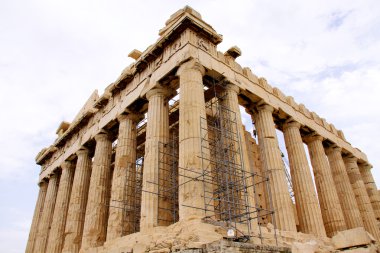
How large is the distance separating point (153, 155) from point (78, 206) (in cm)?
839

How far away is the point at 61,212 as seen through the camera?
22.0m

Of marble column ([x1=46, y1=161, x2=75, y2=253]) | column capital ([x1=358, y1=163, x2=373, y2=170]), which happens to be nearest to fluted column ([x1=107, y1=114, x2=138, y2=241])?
marble column ([x1=46, y1=161, x2=75, y2=253])

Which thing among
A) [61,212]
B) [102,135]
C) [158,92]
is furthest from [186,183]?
[61,212]

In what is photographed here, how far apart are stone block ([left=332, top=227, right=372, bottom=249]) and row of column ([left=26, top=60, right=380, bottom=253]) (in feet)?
13.0

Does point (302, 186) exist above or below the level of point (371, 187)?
below

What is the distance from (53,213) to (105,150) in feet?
27.8

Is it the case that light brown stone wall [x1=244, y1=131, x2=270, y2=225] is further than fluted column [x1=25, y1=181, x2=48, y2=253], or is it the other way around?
fluted column [x1=25, y1=181, x2=48, y2=253]

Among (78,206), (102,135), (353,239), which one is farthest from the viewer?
(102,135)

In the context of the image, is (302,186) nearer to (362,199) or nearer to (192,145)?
(192,145)

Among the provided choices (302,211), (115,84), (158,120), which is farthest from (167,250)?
(115,84)

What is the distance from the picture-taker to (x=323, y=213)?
19.3 metres

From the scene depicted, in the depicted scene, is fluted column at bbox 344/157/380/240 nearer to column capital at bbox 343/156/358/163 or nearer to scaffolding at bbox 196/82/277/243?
column capital at bbox 343/156/358/163

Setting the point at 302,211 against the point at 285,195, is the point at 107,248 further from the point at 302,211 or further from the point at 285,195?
the point at 302,211

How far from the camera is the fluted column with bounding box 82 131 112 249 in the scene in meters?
17.0
